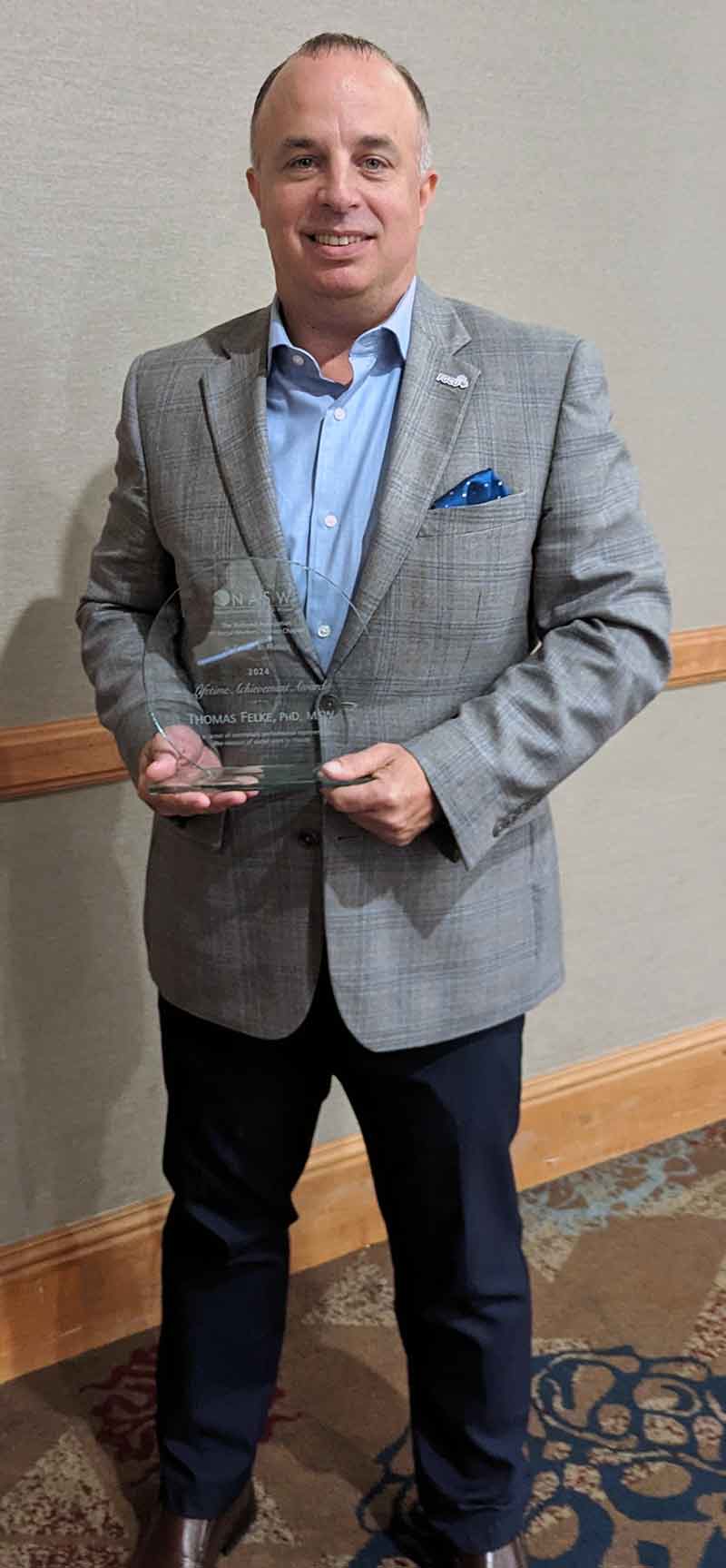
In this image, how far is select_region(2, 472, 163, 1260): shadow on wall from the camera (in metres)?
2.25

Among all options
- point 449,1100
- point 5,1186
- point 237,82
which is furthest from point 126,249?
point 5,1186

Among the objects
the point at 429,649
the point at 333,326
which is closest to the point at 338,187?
the point at 333,326

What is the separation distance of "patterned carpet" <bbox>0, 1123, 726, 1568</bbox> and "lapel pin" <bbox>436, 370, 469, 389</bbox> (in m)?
1.46

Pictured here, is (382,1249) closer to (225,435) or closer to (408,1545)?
(408,1545)

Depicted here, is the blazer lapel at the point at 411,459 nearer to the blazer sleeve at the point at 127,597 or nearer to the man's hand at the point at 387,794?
the man's hand at the point at 387,794

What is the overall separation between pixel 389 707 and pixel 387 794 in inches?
5.6

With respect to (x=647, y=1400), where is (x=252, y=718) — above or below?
above

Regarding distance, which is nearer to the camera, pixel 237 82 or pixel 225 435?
pixel 225 435

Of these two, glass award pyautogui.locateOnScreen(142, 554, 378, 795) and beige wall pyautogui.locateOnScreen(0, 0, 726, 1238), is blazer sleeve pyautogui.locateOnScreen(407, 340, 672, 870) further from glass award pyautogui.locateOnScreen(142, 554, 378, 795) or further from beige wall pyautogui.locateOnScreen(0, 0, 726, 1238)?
beige wall pyautogui.locateOnScreen(0, 0, 726, 1238)

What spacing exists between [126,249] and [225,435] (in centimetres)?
56

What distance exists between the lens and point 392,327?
1.62 m

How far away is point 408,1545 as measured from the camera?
202 cm

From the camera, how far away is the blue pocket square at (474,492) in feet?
5.32

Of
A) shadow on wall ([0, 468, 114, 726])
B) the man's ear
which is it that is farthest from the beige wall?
the man's ear
